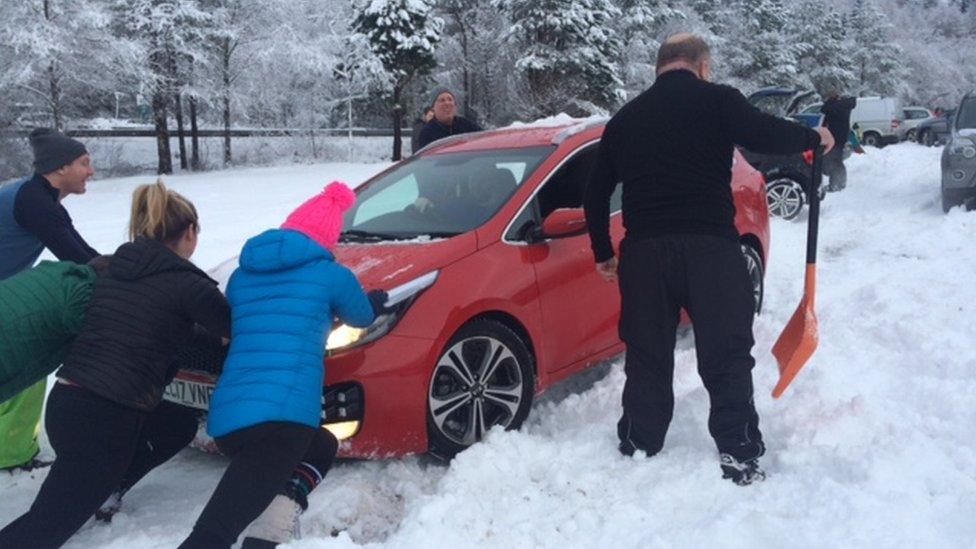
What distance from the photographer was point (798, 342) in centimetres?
424

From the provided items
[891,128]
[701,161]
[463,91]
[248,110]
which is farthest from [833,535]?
[463,91]

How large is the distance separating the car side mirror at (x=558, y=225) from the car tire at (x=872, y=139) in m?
35.8

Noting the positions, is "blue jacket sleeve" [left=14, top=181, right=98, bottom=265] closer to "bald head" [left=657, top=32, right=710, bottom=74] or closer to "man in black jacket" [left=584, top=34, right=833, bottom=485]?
"man in black jacket" [left=584, top=34, right=833, bottom=485]

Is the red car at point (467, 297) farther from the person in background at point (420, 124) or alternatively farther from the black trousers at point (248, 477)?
the person in background at point (420, 124)

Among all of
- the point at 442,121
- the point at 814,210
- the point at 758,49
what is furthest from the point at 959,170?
the point at 758,49

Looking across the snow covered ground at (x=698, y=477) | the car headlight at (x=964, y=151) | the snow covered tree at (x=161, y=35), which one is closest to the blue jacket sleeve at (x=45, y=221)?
the snow covered ground at (x=698, y=477)

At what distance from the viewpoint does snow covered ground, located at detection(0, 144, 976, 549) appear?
3051 millimetres

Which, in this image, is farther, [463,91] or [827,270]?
[463,91]

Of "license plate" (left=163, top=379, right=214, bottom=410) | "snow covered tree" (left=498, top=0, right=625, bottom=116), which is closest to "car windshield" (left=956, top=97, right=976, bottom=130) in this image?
"license plate" (left=163, top=379, right=214, bottom=410)

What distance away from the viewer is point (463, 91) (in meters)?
43.5

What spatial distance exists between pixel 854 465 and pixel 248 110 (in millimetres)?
31886

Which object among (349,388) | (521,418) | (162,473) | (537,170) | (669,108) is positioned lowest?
(162,473)

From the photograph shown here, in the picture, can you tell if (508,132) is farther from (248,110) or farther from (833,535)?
(248,110)

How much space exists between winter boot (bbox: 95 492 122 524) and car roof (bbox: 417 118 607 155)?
2.83m
